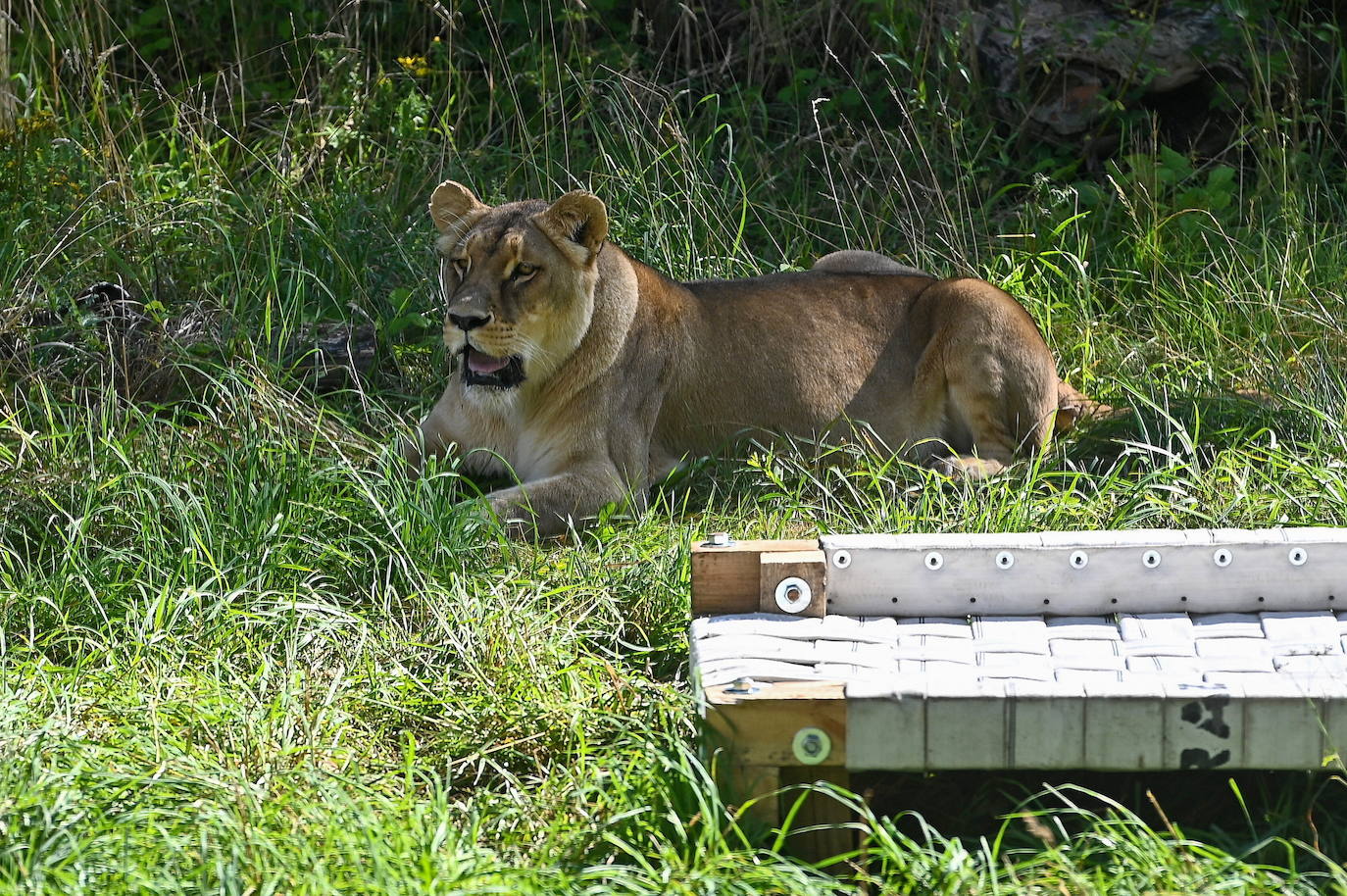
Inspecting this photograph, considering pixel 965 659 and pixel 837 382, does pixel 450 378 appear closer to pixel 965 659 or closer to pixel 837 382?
pixel 837 382

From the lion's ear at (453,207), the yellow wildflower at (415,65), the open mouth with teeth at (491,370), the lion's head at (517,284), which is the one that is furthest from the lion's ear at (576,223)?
the yellow wildflower at (415,65)

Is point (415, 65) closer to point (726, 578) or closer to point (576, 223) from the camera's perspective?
point (576, 223)

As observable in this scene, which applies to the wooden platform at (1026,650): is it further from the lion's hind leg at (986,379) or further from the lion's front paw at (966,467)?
the lion's hind leg at (986,379)

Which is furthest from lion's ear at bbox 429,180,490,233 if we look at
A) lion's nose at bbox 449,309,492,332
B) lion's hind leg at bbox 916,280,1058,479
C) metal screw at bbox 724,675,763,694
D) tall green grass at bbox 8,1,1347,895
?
metal screw at bbox 724,675,763,694

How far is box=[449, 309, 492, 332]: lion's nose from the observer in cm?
517

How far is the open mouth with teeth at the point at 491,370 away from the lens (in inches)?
210

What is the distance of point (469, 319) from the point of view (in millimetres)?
5172

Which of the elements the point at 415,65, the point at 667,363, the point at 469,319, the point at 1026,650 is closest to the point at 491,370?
the point at 469,319

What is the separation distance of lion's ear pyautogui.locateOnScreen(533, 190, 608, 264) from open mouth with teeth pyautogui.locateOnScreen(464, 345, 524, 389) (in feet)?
1.33

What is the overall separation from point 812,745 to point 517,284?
2573 mm

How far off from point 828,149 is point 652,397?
262cm

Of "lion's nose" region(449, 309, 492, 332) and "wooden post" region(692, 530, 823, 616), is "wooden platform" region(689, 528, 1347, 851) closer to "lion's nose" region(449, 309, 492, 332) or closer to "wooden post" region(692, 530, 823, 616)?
"wooden post" region(692, 530, 823, 616)

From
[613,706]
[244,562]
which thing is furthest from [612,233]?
[613,706]

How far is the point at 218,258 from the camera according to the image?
6.64 m
